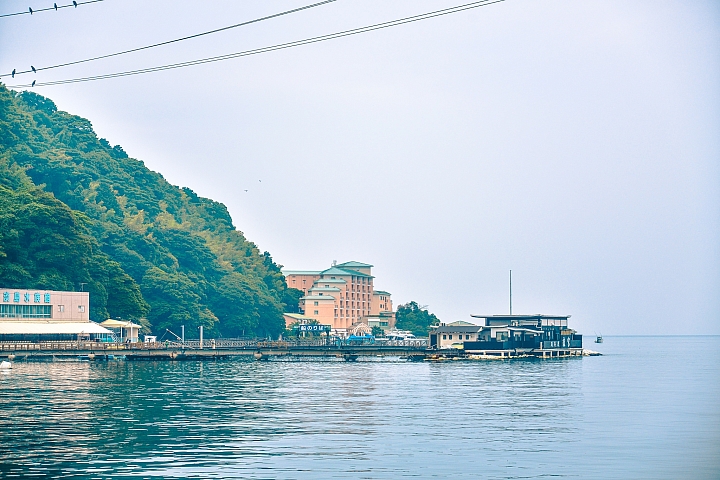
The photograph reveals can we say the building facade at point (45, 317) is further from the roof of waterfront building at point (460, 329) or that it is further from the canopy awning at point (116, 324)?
the roof of waterfront building at point (460, 329)

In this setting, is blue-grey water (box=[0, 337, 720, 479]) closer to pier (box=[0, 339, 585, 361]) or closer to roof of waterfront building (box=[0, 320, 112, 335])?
pier (box=[0, 339, 585, 361])

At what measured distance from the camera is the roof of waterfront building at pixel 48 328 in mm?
113812

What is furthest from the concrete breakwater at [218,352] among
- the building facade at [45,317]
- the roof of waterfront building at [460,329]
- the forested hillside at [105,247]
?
the forested hillside at [105,247]

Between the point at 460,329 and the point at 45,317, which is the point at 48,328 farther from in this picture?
the point at 460,329

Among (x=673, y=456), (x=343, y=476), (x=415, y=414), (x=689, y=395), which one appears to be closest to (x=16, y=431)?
(x=343, y=476)

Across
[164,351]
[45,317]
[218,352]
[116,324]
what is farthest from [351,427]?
[116,324]

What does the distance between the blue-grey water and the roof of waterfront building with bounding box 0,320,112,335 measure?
27527 mm

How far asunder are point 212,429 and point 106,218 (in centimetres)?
12498

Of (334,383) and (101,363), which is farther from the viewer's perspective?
(101,363)

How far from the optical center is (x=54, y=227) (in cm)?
13000

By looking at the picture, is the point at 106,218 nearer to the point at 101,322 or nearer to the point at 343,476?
the point at 101,322

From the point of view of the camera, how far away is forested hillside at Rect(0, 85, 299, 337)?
12850 centimetres

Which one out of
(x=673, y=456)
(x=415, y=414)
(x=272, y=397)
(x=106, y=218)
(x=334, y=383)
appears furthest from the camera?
(x=106, y=218)

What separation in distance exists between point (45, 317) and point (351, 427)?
80.4 metres
